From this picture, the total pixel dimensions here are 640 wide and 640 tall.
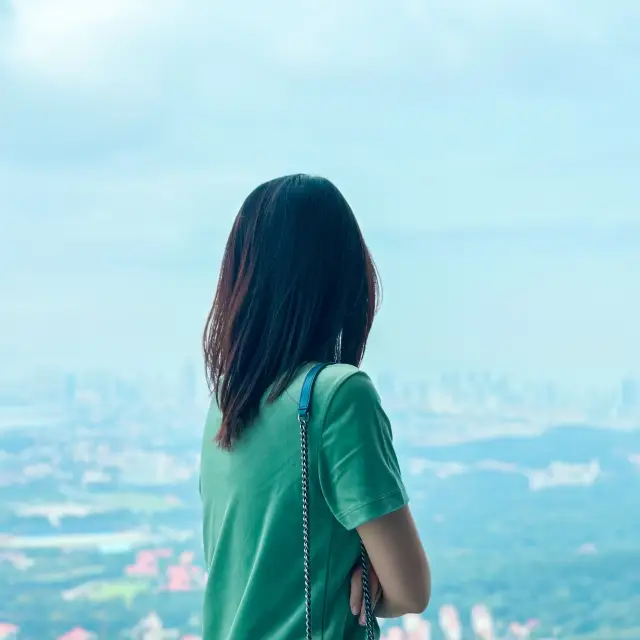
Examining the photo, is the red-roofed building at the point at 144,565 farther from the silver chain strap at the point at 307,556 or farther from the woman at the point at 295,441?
the silver chain strap at the point at 307,556

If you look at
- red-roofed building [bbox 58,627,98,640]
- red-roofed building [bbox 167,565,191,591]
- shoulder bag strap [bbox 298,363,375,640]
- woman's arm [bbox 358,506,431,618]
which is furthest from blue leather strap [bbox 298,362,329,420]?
red-roofed building [bbox 58,627,98,640]

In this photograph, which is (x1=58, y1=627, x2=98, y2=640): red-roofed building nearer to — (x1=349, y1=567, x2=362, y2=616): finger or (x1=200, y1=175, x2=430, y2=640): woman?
(x1=200, y1=175, x2=430, y2=640): woman

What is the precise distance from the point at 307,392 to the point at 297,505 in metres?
0.10

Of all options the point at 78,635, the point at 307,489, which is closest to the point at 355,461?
the point at 307,489

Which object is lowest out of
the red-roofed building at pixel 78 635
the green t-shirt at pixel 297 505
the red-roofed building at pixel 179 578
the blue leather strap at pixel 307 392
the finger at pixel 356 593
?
the red-roofed building at pixel 78 635

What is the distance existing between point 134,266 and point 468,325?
0.77 metres

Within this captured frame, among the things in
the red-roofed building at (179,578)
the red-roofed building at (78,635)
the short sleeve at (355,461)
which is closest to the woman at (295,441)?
the short sleeve at (355,461)

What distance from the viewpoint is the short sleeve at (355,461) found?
2.28 feet

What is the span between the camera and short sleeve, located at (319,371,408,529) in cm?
69

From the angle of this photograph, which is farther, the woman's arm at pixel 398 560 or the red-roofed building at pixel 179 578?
the red-roofed building at pixel 179 578

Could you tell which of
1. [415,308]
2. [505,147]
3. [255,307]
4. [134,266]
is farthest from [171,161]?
[255,307]

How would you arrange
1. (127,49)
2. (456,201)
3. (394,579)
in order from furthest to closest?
(456,201), (127,49), (394,579)

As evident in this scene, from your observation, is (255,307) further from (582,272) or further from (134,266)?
(582,272)

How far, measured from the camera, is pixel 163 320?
194cm
